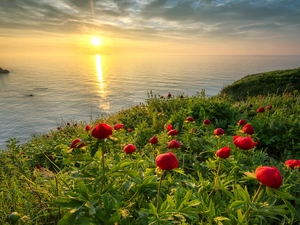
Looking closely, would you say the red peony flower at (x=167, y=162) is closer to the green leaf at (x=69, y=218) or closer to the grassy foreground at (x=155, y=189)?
the grassy foreground at (x=155, y=189)

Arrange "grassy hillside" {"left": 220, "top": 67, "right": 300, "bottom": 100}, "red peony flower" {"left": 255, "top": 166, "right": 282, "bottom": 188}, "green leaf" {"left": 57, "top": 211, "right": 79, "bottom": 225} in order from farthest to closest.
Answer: "grassy hillside" {"left": 220, "top": 67, "right": 300, "bottom": 100}
"green leaf" {"left": 57, "top": 211, "right": 79, "bottom": 225}
"red peony flower" {"left": 255, "top": 166, "right": 282, "bottom": 188}

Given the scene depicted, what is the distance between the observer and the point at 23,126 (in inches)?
868

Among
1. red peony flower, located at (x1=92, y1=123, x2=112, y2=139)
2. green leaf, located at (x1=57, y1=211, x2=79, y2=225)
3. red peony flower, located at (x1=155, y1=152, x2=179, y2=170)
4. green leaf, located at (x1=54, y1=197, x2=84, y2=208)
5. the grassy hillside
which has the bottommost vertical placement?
the grassy hillside

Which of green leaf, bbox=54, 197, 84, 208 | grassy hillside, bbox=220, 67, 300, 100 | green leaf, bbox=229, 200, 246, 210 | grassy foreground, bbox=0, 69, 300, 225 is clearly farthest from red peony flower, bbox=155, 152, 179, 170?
grassy hillside, bbox=220, 67, 300, 100

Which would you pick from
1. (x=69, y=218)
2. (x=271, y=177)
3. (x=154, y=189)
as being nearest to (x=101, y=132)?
(x=69, y=218)

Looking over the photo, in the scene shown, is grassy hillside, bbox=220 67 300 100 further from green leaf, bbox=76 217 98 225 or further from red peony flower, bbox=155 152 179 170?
green leaf, bbox=76 217 98 225

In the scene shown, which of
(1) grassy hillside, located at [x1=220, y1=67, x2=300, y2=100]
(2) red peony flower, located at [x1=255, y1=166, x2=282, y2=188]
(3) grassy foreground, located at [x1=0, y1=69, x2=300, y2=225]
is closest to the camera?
(2) red peony flower, located at [x1=255, y1=166, x2=282, y2=188]

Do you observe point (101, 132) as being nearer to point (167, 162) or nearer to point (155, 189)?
point (167, 162)

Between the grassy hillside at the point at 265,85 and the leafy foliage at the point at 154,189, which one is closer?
the leafy foliage at the point at 154,189

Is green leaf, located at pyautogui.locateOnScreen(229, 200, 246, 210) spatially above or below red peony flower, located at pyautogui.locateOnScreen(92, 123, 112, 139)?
below

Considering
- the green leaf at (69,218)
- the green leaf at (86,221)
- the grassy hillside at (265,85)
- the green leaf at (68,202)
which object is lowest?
the grassy hillside at (265,85)

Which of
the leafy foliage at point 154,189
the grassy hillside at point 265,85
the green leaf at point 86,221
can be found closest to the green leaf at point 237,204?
the leafy foliage at point 154,189

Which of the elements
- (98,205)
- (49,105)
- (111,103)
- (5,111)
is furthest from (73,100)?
(98,205)

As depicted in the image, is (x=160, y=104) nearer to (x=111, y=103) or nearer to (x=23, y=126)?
(x=23, y=126)
